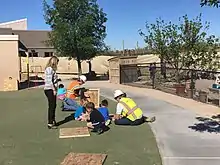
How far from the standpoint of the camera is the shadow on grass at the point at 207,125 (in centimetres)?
862

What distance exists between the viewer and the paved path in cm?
645

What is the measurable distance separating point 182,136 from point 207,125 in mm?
1350

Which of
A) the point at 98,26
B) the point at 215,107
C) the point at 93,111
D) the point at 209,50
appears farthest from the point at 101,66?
the point at 93,111

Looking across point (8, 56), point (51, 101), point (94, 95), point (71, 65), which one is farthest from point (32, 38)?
point (51, 101)

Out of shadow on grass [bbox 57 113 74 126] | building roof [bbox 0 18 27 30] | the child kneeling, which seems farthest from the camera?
building roof [bbox 0 18 27 30]

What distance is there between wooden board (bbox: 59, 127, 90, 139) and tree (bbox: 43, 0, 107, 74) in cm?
1893

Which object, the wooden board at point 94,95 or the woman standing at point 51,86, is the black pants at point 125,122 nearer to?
the woman standing at point 51,86

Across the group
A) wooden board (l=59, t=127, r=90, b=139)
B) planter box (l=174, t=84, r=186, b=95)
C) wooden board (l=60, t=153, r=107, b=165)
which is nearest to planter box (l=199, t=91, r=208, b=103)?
planter box (l=174, t=84, r=186, b=95)

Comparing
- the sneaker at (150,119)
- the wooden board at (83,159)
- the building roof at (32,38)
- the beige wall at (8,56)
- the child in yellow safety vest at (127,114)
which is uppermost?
the building roof at (32,38)

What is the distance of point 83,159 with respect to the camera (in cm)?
634

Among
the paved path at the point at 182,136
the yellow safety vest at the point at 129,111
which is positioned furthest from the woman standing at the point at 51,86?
the paved path at the point at 182,136

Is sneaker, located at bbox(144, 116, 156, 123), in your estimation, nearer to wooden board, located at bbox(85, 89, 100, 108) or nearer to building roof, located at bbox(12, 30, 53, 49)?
wooden board, located at bbox(85, 89, 100, 108)

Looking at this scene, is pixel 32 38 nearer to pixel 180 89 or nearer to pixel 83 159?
pixel 180 89

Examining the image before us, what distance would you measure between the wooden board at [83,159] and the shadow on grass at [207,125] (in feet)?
9.93
